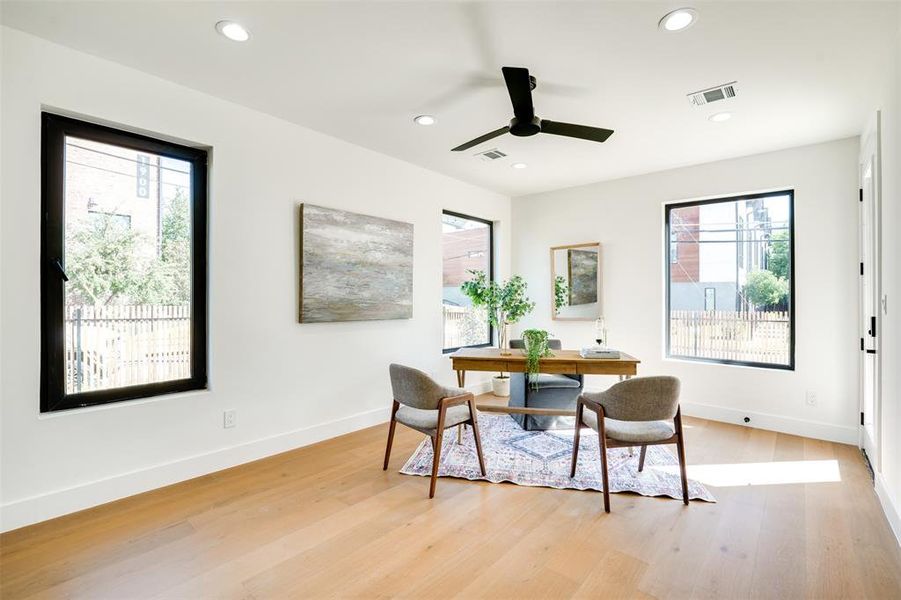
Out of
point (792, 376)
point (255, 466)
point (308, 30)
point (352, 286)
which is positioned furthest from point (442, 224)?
point (792, 376)

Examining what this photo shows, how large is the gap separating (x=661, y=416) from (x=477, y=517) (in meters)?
1.24

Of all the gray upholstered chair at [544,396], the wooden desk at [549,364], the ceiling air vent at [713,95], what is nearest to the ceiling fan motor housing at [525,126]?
the ceiling air vent at [713,95]

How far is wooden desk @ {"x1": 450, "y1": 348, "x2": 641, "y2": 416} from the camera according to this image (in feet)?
10.4

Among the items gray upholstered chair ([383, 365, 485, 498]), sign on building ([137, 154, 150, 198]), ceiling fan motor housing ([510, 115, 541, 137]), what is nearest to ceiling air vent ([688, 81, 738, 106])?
ceiling fan motor housing ([510, 115, 541, 137])

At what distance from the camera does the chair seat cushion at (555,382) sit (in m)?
3.90

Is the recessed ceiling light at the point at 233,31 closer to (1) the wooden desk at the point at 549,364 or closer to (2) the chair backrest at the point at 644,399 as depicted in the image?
(1) the wooden desk at the point at 549,364

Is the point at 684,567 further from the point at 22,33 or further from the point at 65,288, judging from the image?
the point at 22,33

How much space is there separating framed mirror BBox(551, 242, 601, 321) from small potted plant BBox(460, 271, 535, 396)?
0.41 metres

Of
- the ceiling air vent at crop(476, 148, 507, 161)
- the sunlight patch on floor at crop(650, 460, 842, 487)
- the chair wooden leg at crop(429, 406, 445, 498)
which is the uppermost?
the ceiling air vent at crop(476, 148, 507, 161)

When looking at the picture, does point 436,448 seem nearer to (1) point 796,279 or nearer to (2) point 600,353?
(2) point 600,353

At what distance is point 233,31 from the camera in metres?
2.29

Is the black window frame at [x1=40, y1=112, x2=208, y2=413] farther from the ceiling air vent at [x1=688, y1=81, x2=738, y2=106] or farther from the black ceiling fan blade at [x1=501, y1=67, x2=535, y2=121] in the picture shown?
the ceiling air vent at [x1=688, y1=81, x2=738, y2=106]

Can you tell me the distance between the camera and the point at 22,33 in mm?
2289

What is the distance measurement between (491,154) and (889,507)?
381 centimetres
